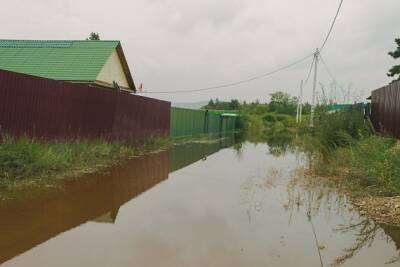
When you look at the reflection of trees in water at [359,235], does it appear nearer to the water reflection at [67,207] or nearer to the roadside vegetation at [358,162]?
the roadside vegetation at [358,162]

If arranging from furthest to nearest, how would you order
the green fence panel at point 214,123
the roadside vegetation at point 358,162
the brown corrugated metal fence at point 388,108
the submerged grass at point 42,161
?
A: the green fence panel at point 214,123
the brown corrugated metal fence at point 388,108
the submerged grass at point 42,161
the roadside vegetation at point 358,162

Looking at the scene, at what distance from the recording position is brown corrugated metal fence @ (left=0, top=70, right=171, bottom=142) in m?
8.97

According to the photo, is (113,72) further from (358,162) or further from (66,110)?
Result: (358,162)

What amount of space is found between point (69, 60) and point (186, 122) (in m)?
8.58

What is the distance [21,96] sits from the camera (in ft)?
30.2

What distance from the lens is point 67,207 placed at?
6.33m

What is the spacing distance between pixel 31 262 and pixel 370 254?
332 cm

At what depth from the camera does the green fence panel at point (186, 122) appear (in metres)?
23.4

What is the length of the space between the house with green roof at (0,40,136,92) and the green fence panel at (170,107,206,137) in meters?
3.32

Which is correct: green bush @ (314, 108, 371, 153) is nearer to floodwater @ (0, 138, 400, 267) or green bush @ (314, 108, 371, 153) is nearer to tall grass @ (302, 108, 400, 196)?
tall grass @ (302, 108, 400, 196)

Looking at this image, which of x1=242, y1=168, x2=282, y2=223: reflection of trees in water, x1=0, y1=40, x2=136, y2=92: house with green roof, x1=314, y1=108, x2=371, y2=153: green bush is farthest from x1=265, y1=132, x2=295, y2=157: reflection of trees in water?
x1=0, y1=40, x2=136, y2=92: house with green roof

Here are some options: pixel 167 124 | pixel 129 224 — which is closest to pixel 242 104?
pixel 167 124

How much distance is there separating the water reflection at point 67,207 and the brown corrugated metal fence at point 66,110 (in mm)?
1792

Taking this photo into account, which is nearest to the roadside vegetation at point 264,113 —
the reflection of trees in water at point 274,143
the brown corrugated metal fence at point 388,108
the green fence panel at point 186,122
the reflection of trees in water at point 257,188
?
the reflection of trees in water at point 274,143
